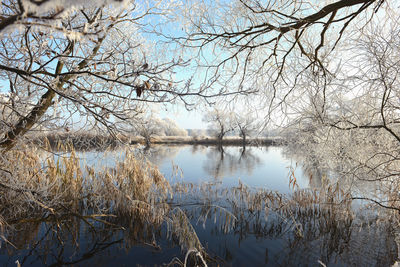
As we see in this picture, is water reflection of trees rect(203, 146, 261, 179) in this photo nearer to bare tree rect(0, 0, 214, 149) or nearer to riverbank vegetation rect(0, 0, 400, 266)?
riverbank vegetation rect(0, 0, 400, 266)

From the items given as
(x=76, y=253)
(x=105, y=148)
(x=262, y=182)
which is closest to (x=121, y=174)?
(x=76, y=253)

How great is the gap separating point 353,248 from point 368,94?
3086 millimetres

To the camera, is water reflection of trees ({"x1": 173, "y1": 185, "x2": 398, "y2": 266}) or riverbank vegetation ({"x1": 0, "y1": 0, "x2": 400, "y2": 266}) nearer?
riverbank vegetation ({"x1": 0, "y1": 0, "x2": 400, "y2": 266})

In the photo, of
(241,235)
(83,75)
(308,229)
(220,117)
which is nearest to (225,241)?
(241,235)

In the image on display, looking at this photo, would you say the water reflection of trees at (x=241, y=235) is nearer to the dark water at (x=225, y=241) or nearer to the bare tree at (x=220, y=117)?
the dark water at (x=225, y=241)

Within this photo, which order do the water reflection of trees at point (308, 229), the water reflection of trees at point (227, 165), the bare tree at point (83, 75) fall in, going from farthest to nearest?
the water reflection of trees at point (227, 165) < the water reflection of trees at point (308, 229) < the bare tree at point (83, 75)

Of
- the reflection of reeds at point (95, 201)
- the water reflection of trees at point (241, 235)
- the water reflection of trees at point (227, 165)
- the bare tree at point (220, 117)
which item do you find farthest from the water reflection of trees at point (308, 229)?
the water reflection of trees at point (227, 165)

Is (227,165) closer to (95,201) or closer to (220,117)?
(220,117)

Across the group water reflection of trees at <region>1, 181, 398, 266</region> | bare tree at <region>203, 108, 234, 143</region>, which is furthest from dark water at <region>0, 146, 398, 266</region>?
bare tree at <region>203, 108, 234, 143</region>

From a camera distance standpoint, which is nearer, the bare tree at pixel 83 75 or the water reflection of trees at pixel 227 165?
the bare tree at pixel 83 75

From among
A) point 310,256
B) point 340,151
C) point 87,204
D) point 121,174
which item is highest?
point 340,151

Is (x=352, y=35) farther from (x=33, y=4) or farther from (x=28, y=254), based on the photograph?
(x=28, y=254)

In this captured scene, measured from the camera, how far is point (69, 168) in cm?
480

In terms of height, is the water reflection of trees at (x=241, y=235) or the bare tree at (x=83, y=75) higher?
the bare tree at (x=83, y=75)
